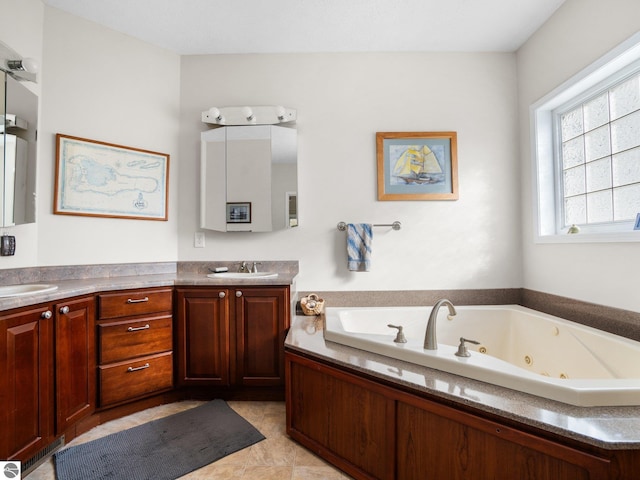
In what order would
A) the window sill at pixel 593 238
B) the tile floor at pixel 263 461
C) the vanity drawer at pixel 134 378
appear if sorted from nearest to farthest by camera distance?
1. the tile floor at pixel 263 461
2. the window sill at pixel 593 238
3. the vanity drawer at pixel 134 378

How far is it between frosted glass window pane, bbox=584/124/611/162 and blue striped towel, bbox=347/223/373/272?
4.92ft

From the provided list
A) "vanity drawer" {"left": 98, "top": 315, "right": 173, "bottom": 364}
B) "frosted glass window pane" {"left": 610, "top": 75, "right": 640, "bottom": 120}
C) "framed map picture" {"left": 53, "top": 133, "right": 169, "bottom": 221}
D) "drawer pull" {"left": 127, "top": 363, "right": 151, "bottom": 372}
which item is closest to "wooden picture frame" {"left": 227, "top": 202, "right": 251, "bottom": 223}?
"framed map picture" {"left": 53, "top": 133, "right": 169, "bottom": 221}

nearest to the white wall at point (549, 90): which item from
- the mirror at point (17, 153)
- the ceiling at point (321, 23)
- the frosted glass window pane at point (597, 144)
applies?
the ceiling at point (321, 23)

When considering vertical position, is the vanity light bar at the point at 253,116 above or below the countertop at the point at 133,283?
above

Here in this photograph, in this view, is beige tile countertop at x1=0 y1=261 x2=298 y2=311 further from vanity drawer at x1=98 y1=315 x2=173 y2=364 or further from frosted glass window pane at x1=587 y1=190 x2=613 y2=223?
frosted glass window pane at x1=587 y1=190 x2=613 y2=223

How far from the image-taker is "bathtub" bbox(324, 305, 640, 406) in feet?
3.57

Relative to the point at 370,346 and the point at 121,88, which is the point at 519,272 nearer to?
the point at 370,346

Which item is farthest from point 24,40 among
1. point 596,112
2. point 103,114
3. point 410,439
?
point 596,112

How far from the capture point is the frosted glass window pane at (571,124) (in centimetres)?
220

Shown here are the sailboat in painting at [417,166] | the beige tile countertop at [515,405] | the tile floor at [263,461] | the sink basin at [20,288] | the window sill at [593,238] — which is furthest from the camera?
the sailboat in painting at [417,166]

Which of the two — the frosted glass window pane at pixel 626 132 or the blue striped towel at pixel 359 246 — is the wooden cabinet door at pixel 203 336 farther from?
the frosted glass window pane at pixel 626 132

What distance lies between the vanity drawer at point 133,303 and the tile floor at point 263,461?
25.7 inches

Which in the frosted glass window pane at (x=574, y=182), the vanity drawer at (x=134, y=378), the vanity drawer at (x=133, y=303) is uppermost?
the frosted glass window pane at (x=574, y=182)

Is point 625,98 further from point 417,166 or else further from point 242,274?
point 242,274
